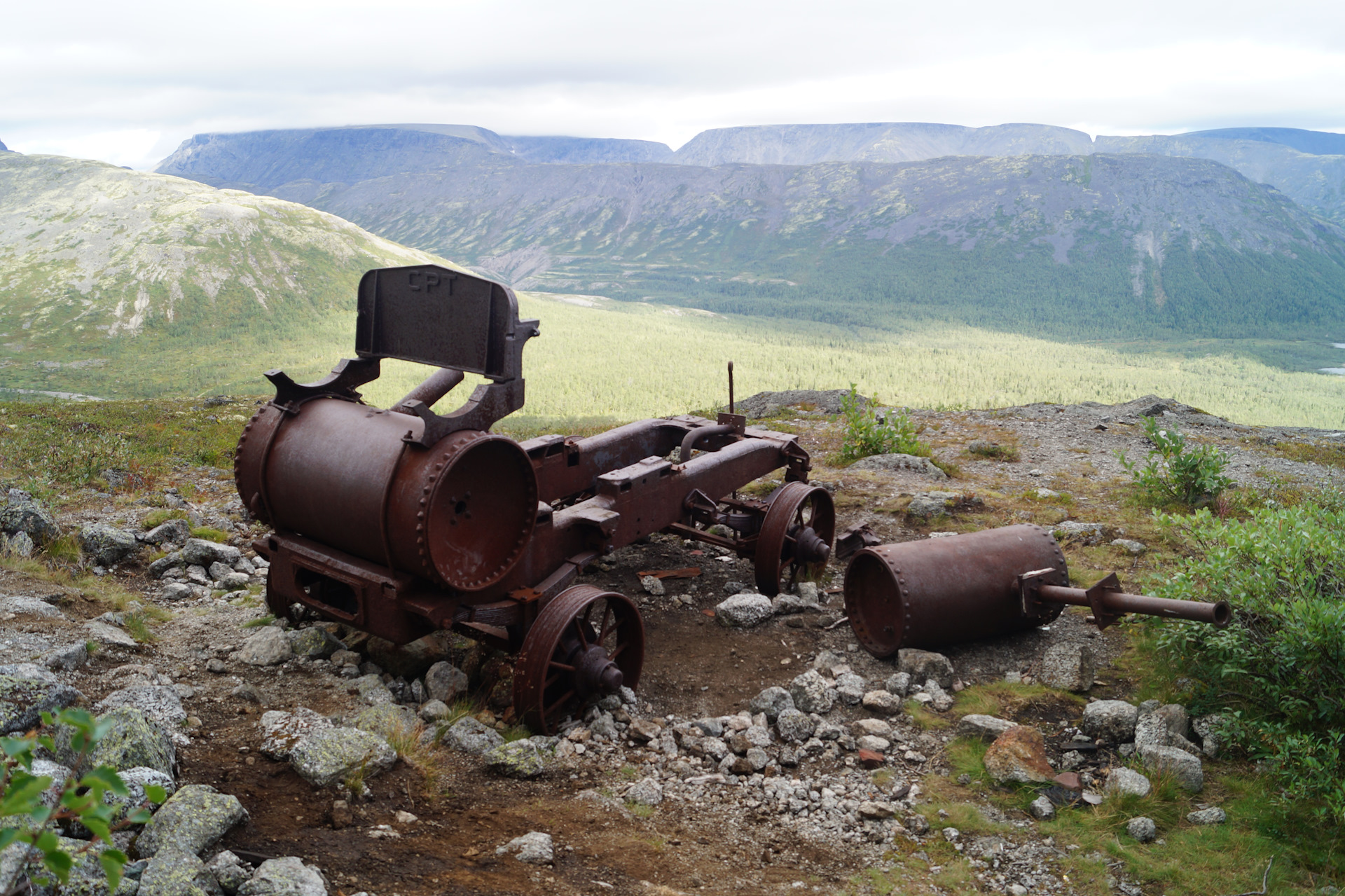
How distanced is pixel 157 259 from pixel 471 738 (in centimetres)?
11645

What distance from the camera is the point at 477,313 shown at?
18.8 ft

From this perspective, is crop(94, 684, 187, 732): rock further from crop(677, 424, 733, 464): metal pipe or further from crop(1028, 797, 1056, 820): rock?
crop(677, 424, 733, 464): metal pipe

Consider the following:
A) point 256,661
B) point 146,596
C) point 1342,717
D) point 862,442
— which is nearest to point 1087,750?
point 1342,717

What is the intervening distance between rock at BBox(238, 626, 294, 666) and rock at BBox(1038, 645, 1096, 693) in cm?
567

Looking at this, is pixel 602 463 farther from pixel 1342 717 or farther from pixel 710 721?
pixel 1342 717

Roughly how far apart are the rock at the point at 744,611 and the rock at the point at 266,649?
11.8 ft

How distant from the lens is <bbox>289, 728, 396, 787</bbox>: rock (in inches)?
162

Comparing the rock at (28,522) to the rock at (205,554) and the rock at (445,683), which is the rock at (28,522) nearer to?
the rock at (205,554)

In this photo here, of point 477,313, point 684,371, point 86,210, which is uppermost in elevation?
point 86,210

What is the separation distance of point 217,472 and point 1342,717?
12752mm

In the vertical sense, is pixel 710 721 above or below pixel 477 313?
below

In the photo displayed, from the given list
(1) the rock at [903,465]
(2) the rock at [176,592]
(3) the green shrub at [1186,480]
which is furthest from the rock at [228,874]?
(1) the rock at [903,465]

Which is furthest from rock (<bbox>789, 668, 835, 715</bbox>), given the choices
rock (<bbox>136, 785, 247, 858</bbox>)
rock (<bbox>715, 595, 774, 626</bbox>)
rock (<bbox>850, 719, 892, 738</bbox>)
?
rock (<bbox>136, 785, 247, 858</bbox>)

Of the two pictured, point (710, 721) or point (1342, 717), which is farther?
point (710, 721)
